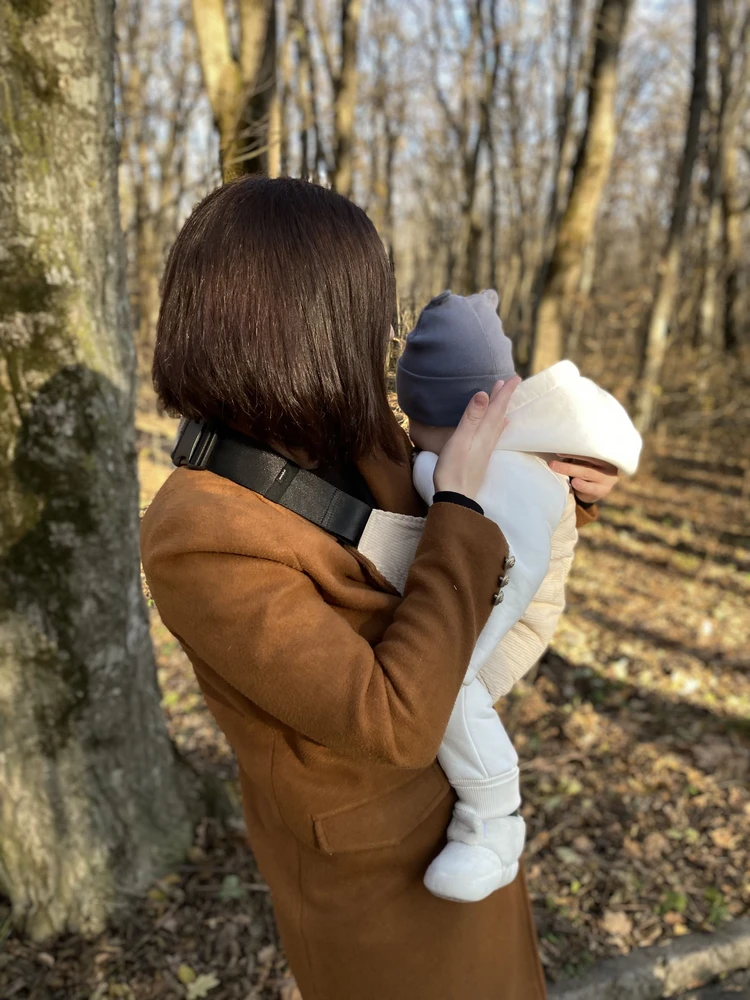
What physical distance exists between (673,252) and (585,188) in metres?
5.47

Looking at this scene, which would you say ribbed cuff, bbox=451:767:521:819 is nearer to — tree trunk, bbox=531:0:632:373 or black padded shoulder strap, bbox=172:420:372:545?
black padded shoulder strap, bbox=172:420:372:545

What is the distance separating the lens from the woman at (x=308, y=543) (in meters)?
1.03

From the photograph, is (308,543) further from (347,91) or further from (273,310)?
(347,91)

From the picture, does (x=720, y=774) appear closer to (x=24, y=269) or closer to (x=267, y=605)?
(x=267, y=605)

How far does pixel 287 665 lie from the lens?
102cm

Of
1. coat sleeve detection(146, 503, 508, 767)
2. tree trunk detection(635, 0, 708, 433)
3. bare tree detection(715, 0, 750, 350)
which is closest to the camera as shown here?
coat sleeve detection(146, 503, 508, 767)

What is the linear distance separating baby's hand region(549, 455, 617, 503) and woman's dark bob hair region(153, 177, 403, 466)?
513 millimetres

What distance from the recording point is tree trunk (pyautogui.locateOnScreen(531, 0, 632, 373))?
5.28m

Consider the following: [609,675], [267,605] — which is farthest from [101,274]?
[609,675]

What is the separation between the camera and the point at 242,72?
4027 millimetres

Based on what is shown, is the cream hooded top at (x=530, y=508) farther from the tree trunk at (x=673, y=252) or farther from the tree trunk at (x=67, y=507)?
the tree trunk at (x=673, y=252)

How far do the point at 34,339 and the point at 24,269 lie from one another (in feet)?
0.64

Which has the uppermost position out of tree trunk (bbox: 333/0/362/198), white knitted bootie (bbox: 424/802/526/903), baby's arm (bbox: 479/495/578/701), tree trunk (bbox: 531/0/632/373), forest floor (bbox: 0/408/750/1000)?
tree trunk (bbox: 333/0/362/198)

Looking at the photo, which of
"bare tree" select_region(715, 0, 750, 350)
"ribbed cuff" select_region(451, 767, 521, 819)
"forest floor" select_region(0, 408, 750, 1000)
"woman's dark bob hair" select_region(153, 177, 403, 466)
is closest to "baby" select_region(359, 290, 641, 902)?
"ribbed cuff" select_region(451, 767, 521, 819)
